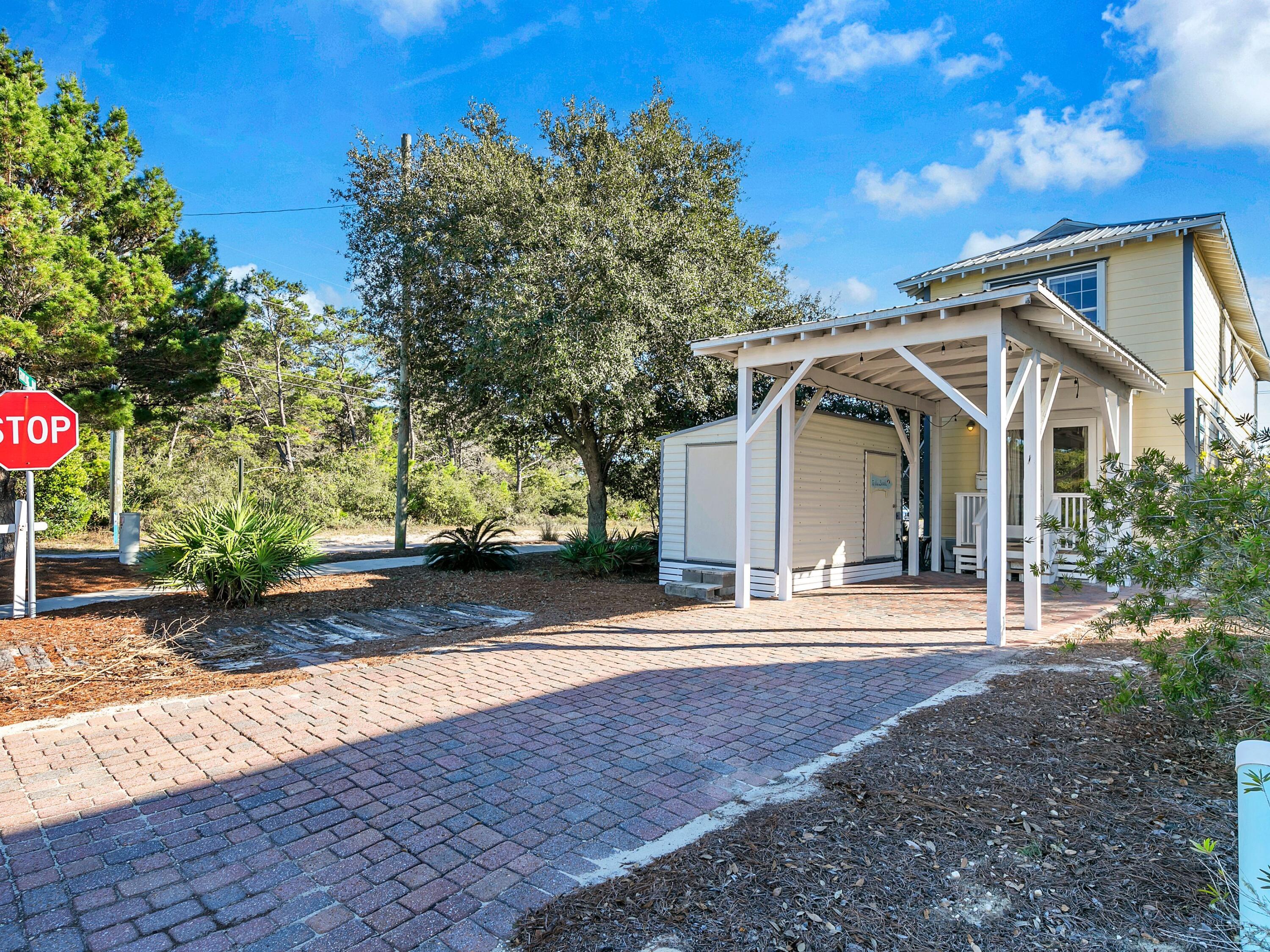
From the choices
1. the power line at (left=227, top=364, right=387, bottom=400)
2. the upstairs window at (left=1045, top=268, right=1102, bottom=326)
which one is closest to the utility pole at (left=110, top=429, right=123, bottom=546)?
the power line at (left=227, top=364, right=387, bottom=400)

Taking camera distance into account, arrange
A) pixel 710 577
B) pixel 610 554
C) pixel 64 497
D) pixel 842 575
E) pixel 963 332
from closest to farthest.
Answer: pixel 963 332 → pixel 710 577 → pixel 842 575 → pixel 610 554 → pixel 64 497

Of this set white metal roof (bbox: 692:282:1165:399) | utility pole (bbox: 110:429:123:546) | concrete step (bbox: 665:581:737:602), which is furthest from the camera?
utility pole (bbox: 110:429:123:546)

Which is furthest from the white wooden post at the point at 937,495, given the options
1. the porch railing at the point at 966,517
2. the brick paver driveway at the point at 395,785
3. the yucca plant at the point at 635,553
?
the brick paver driveway at the point at 395,785

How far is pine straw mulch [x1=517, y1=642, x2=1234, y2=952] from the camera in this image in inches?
82.0

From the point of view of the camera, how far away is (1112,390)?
9.91 m

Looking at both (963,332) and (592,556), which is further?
(592,556)

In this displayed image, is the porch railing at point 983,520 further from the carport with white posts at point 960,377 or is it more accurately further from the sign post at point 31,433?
the sign post at point 31,433

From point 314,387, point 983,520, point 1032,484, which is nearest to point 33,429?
point 1032,484

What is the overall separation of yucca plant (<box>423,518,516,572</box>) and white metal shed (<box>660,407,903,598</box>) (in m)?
3.22

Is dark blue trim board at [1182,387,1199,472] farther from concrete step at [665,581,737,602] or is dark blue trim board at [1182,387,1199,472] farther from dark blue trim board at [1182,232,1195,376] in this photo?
concrete step at [665,581,737,602]

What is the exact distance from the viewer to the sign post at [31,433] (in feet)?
25.3

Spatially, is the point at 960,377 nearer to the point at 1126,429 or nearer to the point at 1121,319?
the point at 1126,429

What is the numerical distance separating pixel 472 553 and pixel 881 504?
696cm

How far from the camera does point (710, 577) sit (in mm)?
9375
